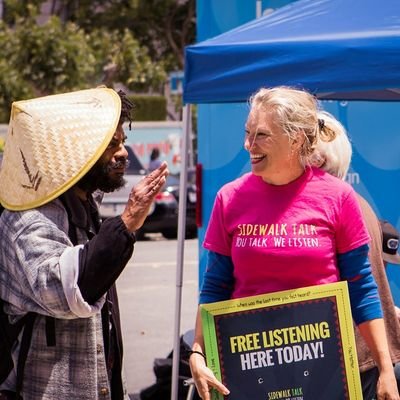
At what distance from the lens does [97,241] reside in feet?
9.89

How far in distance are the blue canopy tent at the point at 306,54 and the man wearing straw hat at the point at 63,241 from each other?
4.38 ft

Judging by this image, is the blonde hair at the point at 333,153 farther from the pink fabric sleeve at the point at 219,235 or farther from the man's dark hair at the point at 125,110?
the man's dark hair at the point at 125,110

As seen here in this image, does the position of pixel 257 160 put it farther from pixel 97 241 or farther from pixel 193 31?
pixel 193 31

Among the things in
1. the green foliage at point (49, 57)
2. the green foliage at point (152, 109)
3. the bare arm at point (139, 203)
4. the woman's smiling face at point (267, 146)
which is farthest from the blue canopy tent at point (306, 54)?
the green foliage at point (152, 109)

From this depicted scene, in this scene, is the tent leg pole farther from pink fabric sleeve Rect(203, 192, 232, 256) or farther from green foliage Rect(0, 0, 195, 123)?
green foliage Rect(0, 0, 195, 123)

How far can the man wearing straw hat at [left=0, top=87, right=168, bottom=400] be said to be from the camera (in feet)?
9.82

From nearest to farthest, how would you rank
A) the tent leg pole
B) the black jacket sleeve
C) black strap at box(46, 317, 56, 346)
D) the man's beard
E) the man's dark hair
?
the black jacket sleeve
black strap at box(46, 317, 56, 346)
the man's beard
the man's dark hair
the tent leg pole

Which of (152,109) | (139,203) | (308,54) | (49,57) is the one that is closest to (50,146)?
(139,203)

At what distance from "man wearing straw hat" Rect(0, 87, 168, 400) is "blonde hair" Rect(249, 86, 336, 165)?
1.25 feet

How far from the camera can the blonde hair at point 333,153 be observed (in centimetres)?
363

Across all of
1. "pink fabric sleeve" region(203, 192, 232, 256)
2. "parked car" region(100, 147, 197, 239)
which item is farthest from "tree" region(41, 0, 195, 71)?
"pink fabric sleeve" region(203, 192, 232, 256)

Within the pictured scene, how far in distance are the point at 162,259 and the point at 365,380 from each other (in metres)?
10.8

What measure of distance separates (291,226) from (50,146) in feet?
2.57

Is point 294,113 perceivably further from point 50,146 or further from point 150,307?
point 150,307
